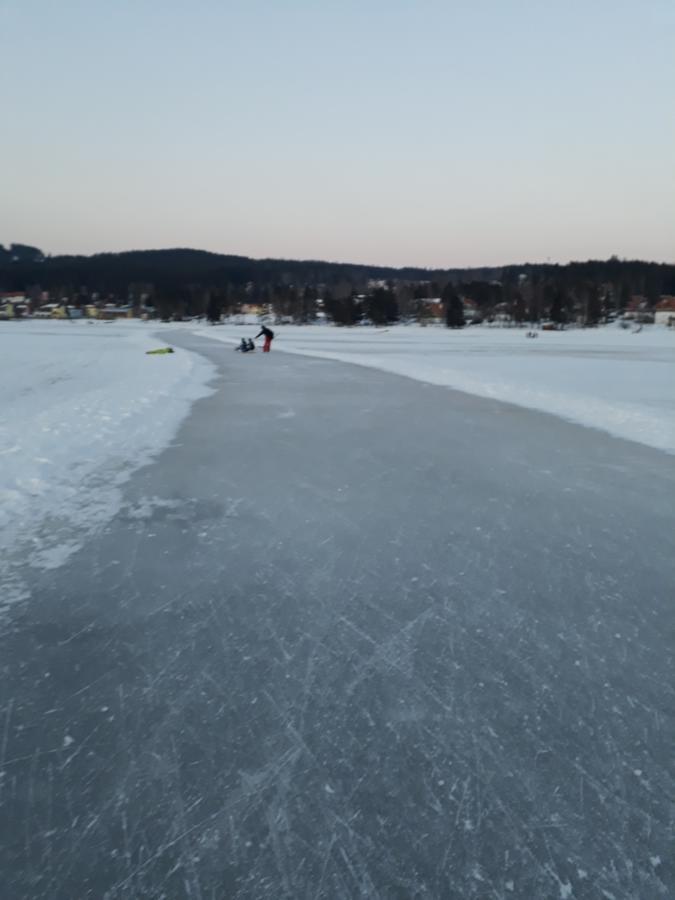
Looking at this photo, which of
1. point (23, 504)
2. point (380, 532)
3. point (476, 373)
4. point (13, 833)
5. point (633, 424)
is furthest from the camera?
point (476, 373)

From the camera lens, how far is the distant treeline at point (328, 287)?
244 ft

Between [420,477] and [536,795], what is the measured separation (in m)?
3.64

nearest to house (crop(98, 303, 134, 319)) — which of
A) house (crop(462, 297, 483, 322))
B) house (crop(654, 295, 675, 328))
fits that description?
house (crop(462, 297, 483, 322))

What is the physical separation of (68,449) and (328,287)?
127637mm

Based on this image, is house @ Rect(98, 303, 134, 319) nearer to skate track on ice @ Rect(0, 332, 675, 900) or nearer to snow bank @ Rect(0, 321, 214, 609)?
snow bank @ Rect(0, 321, 214, 609)

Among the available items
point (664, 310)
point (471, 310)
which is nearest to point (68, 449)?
point (471, 310)

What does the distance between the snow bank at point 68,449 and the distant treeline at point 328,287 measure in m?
57.9

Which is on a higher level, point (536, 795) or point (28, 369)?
point (536, 795)

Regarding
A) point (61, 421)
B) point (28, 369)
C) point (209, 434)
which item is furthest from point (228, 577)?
point (28, 369)

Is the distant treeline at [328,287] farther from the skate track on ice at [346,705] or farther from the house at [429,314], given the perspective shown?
the skate track on ice at [346,705]

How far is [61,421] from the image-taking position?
7.57 metres

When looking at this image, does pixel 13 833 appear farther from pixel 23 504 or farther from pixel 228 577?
pixel 23 504

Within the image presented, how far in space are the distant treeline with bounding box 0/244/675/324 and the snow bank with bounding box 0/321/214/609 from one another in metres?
57.9

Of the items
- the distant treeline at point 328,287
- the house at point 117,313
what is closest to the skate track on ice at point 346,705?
the distant treeline at point 328,287
